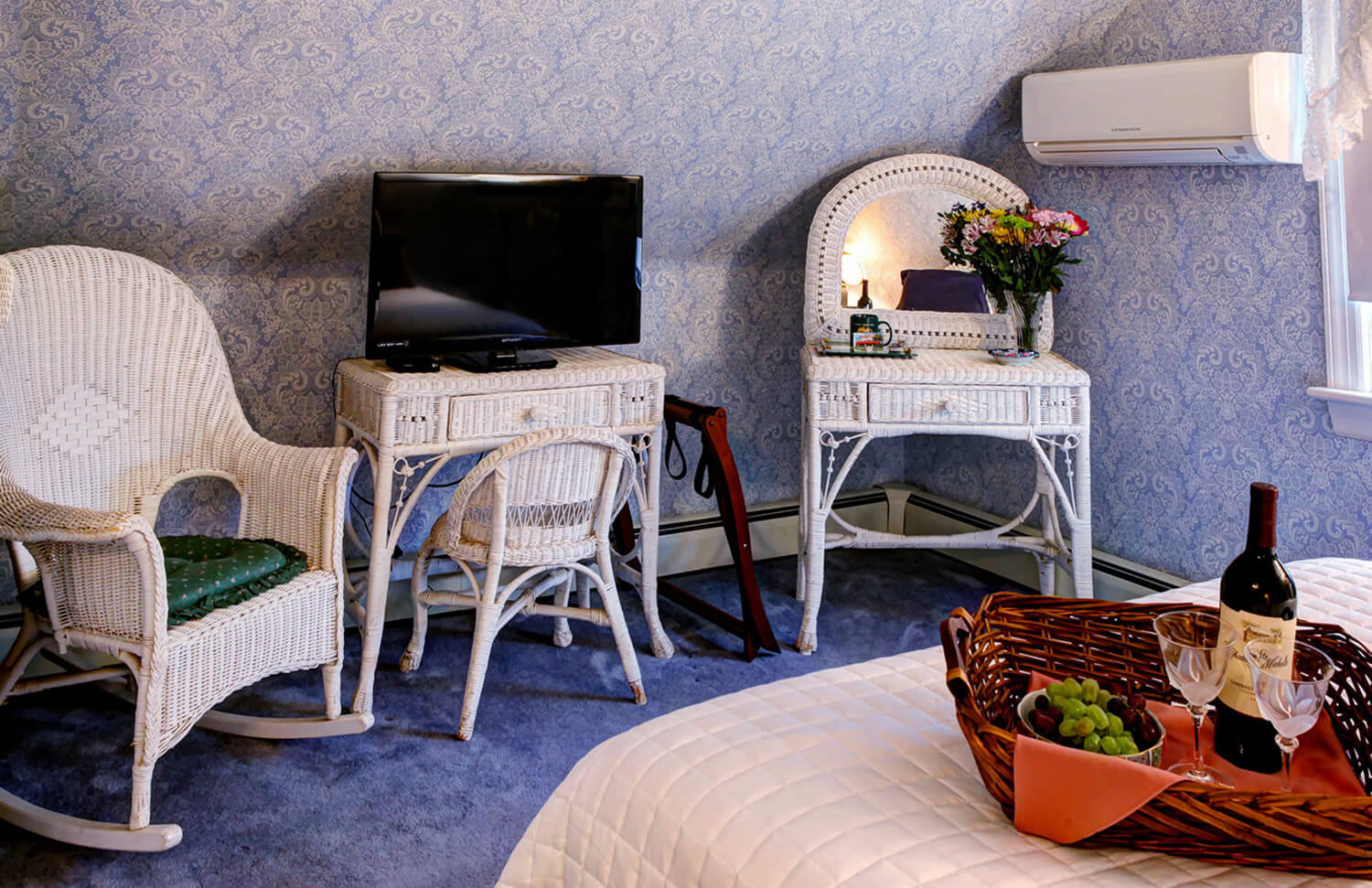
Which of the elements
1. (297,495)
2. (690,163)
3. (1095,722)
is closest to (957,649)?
(1095,722)

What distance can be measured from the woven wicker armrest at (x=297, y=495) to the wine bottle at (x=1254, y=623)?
1.89 m

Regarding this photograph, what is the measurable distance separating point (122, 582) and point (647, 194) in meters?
1.81

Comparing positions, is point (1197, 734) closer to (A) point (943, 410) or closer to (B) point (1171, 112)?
(A) point (943, 410)

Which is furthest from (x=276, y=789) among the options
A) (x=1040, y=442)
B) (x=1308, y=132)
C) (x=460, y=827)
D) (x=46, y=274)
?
(x=1308, y=132)

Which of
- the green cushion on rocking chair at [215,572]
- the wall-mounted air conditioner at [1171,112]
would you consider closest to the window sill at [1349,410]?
the wall-mounted air conditioner at [1171,112]

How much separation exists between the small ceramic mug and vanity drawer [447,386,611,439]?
0.78 meters

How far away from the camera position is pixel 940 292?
3.59 metres

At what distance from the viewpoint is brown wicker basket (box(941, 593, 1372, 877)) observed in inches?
39.9

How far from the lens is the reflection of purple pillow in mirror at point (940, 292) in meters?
3.57

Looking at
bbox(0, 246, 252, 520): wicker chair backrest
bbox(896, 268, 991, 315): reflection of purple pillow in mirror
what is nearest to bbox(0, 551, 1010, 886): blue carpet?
bbox(0, 246, 252, 520): wicker chair backrest

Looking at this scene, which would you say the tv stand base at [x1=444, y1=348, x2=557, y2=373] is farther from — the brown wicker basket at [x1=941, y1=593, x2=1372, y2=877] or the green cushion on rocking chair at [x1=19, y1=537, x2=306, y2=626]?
the brown wicker basket at [x1=941, y1=593, x2=1372, y2=877]

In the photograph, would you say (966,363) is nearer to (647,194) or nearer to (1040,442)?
(1040,442)

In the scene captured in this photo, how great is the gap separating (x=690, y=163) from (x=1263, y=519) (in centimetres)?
238

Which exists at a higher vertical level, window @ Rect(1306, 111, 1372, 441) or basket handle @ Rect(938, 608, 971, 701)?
window @ Rect(1306, 111, 1372, 441)
